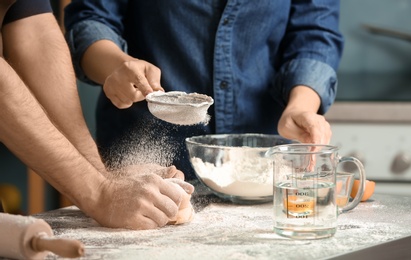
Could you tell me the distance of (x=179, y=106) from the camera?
4.56ft

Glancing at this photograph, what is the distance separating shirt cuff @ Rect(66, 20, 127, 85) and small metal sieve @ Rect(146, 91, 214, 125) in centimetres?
37

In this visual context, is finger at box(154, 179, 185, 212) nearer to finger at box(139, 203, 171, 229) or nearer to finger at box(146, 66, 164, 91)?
finger at box(139, 203, 171, 229)

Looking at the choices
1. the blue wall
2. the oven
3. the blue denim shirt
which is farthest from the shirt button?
the blue wall

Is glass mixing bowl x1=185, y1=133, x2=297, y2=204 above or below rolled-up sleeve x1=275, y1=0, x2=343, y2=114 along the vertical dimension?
below

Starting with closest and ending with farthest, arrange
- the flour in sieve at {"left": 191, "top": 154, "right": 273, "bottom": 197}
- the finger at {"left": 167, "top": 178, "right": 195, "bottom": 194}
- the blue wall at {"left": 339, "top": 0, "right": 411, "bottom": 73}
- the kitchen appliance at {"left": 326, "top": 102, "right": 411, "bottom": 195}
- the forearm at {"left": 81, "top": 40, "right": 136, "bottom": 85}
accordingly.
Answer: the finger at {"left": 167, "top": 178, "right": 195, "bottom": 194} → the flour in sieve at {"left": 191, "top": 154, "right": 273, "bottom": 197} → the forearm at {"left": 81, "top": 40, "right": 136, "bottom": 85} → the kitchen appliance at {"left": 326, "top": 102, "right": 411, "bottom": 195} → the blue wall at {"left": 339, "top": 0, "right": 411, "bottom": 73}

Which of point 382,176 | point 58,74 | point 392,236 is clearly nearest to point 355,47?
point 382,176

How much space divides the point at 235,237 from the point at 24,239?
1.06 feet

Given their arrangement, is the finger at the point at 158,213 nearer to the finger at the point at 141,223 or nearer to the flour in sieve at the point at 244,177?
the finger at the point at 141,223

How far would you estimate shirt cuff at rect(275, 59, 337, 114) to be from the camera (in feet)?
5.84

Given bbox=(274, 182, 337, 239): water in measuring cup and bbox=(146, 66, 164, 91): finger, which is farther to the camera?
bbox=(146, 66, 164, 91): finger

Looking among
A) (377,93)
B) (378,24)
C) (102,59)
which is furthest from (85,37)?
(378,24)

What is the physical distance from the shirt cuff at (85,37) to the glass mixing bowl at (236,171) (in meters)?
0.36

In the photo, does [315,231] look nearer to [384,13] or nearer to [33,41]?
[33,41]

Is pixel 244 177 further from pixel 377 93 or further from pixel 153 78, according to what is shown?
pixel 377 93
